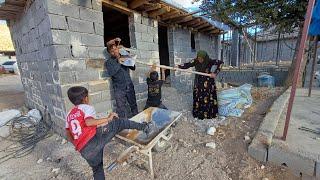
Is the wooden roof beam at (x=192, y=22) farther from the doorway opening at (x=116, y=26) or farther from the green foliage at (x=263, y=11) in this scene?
the doorway opening at (x=116, y=26)

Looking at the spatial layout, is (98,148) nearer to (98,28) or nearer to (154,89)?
(154,89)

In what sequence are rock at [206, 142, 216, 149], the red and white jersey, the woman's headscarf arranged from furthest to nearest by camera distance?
the woman's headscarf < rock at [206, 142, 216, 149] < the red and white jersey

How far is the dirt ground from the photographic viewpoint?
2.71 m

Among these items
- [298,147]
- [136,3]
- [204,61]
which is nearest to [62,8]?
[136,3]

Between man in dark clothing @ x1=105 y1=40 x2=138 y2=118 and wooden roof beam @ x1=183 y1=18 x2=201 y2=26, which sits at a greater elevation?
wooden roof beam @ x1=183 y1=18 x2=201 y2=26

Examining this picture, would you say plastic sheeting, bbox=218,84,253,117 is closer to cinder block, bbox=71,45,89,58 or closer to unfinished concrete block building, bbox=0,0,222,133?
unfinished concrete block building, bbox=0,0,222,133

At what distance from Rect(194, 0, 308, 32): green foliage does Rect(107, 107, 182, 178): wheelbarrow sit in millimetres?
4691

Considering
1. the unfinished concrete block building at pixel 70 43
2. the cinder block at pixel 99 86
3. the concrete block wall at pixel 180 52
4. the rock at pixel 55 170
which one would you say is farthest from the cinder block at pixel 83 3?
the concrete block wall at pixel 180 52

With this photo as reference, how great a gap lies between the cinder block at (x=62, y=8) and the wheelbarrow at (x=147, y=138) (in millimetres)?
2104

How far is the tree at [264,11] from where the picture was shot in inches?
248

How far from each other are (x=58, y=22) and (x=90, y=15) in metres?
0.69

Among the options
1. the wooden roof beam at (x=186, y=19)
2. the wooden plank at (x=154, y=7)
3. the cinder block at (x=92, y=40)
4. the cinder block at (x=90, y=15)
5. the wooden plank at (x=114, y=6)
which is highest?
the wooden roof beam at (x=186, y=19)

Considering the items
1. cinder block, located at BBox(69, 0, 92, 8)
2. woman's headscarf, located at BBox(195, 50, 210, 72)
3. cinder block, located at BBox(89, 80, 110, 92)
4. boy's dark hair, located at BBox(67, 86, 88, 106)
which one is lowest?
cinder block, located at BBox(89, 80, 110, 92)

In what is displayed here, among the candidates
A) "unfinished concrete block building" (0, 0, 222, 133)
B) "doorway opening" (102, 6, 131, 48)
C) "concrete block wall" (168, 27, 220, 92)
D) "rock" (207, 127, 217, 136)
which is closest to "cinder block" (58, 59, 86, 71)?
"unfinished concrete block building" (0, 0, 222, 133)
